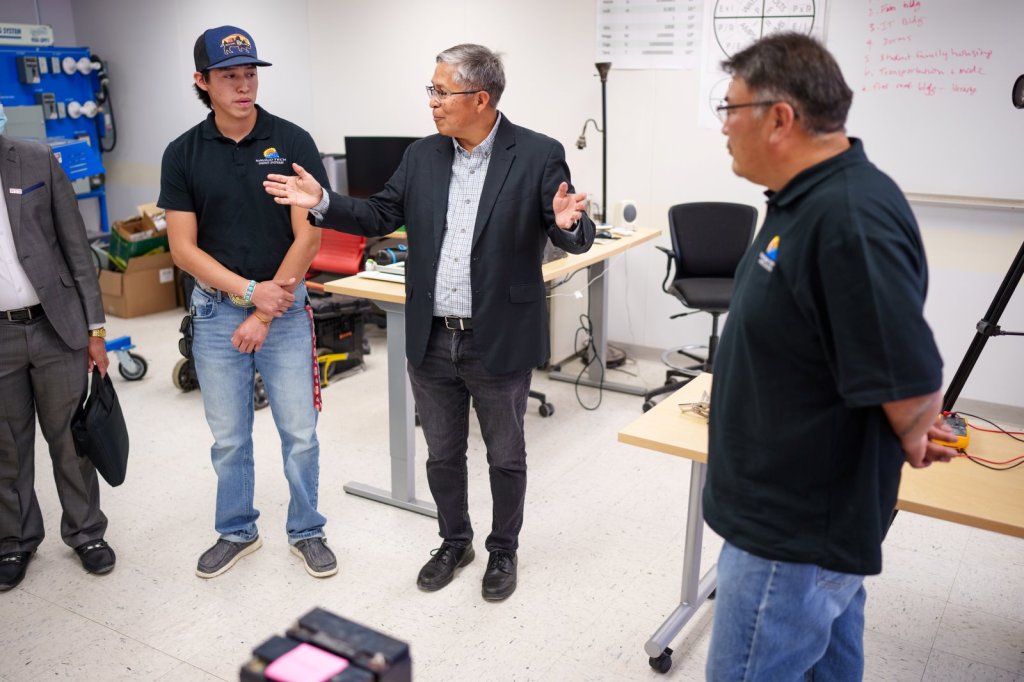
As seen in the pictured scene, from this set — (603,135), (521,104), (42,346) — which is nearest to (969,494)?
(42,346)

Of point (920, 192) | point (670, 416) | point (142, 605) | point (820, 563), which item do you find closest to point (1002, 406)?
point (920, 192)

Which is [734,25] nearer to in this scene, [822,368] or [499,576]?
[499,576]

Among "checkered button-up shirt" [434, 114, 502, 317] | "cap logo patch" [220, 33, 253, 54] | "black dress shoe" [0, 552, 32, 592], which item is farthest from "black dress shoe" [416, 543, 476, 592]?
"cap logo patch" [220, 33, 253, 54]

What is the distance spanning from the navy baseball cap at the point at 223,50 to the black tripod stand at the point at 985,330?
86.9 inches

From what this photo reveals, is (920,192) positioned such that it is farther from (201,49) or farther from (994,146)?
(201,49)

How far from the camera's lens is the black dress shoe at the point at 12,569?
2.75 m

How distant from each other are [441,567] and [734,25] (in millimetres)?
3299

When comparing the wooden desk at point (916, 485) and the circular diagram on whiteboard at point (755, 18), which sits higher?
the circular diagram on whiteboard at point (755, 18)

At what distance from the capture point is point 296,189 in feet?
7.75

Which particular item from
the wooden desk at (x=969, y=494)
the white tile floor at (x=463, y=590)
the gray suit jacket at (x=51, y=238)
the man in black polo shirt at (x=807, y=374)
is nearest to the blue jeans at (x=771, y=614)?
the man in black polo shirt at (x=807, y=374)

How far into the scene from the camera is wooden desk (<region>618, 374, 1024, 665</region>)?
175cm

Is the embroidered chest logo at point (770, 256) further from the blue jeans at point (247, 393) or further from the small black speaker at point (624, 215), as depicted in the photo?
the small black speaker at point (624, 215)

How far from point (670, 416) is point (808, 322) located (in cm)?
90

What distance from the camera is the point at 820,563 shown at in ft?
4.58
